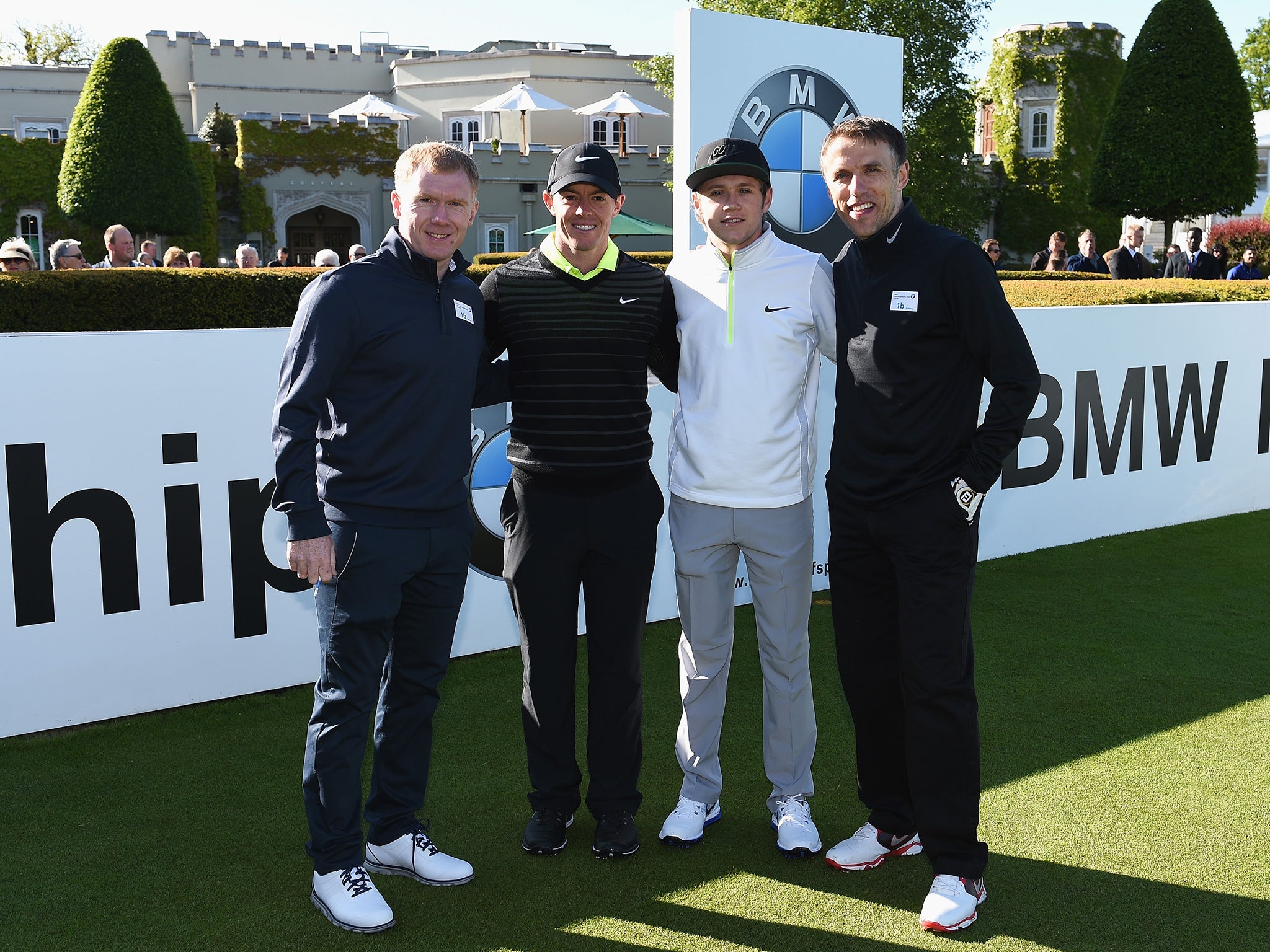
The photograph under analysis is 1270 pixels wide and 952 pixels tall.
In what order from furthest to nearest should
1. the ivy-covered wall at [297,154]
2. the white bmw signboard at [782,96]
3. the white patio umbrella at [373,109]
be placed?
the white patio umbrella at [373,109] < the ivy-covered wall at [297,154] < the white bmw signboard at [782,96]

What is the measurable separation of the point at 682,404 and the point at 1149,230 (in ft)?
133

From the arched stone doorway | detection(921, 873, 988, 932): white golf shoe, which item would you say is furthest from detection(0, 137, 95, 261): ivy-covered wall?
detection(921, 873, 988, 932): white golf shoe

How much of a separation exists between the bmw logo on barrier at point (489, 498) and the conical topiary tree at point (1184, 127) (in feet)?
67.5

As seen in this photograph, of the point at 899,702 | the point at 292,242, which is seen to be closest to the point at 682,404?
the point at 899,702

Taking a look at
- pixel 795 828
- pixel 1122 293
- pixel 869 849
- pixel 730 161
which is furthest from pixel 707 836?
pixel 1122 293

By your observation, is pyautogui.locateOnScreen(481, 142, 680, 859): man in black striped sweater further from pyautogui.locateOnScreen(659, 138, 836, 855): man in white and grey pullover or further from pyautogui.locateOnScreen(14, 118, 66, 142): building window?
pyautogui.locateOnScreen(14, 118, 66, 142): building window

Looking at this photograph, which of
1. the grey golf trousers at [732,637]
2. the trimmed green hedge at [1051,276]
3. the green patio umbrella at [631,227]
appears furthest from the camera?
the green patio umbrella at [631,227]

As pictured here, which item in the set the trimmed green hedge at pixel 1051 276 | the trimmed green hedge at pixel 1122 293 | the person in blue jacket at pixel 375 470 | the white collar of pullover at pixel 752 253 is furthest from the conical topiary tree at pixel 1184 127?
the person in blue jacket at pixel 375 470

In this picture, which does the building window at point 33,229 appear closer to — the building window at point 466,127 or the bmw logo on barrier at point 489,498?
the building window at point 466,127

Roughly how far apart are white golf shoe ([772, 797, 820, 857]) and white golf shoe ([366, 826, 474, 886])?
0.93 m

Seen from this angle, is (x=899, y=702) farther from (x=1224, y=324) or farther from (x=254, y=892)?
(x=1224, y=324)

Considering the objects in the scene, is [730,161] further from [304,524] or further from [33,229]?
[33,229]

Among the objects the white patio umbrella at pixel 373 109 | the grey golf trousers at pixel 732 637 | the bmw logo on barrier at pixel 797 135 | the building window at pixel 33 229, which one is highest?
the white patio umbrella at pixel 373 109

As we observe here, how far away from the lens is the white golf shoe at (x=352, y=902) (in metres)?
2.94
